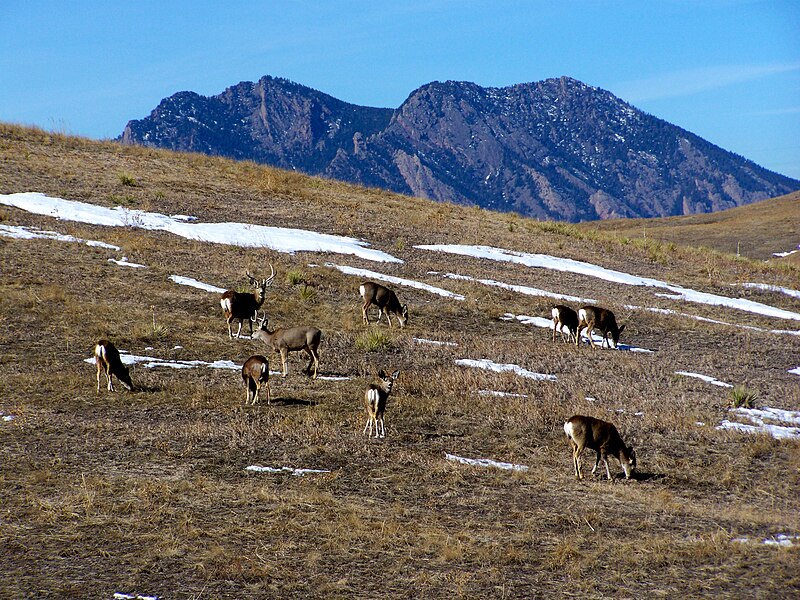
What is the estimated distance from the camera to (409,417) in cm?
1480

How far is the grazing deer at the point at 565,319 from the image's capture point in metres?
22.1

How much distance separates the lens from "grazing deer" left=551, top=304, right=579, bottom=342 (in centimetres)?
2209

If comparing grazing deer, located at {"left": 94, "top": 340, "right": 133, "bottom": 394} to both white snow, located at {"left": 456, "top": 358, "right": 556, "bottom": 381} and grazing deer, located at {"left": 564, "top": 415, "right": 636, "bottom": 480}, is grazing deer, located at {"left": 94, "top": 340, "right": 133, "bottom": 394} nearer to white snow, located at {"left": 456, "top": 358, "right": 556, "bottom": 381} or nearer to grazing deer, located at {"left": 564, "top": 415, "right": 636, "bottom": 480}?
white snow, located at {"left": 456, "top": 358, "right": 556, "bottom": 381}

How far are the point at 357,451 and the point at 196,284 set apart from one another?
1332 cm

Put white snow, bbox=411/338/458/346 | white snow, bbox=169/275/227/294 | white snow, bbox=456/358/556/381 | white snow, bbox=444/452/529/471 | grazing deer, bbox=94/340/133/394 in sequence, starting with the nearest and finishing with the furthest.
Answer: white snow, bbox=444/452/529/471
grazing deer, bbox=94/340/133/394
white snow, bbox=456/358/556/381
white snow, bbox=411/338/458/346
white snow, bbox=169/275/227/294

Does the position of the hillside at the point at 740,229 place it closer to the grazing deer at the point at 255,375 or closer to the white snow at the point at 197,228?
the white snow at the point at 197,228

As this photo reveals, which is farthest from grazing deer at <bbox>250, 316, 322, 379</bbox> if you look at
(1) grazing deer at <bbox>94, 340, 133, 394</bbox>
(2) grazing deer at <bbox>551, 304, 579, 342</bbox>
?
(2) grazing deer at <bbox>551, 304, 579, 342</bbox>

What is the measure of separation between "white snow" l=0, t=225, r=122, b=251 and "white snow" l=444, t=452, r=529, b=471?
18.3 metres

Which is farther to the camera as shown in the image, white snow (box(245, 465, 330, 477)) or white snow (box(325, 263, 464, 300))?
white snow (box(325, 263, 464, 300))

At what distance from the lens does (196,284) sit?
79.9ft

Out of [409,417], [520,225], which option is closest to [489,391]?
[409,417]

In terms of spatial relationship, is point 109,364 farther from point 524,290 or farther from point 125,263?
point 524,290

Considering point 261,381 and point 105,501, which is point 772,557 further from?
point 261,381

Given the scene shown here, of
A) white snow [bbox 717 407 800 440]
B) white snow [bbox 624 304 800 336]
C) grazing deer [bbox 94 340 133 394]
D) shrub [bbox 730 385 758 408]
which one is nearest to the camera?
grazing deer [bbox 94 340 133 394]
